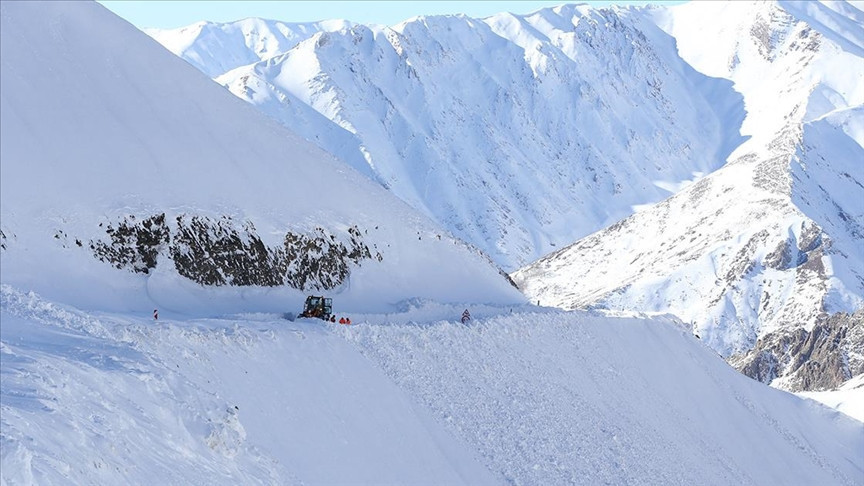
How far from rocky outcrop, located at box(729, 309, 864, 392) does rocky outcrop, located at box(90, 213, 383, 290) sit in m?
124

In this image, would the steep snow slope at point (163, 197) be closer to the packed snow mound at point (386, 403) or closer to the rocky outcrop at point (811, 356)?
the packed snow mound at point (386, 403)

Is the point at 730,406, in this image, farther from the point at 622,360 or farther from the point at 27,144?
Answer: the point at 27,144

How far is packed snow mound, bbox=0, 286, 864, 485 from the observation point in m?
23.6

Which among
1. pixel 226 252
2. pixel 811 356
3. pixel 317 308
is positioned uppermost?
pixel 317 308

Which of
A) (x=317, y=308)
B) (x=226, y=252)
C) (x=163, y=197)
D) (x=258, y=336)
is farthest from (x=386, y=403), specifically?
(x=163, y=197)

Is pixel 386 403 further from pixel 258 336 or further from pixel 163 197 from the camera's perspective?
pixel 163 197

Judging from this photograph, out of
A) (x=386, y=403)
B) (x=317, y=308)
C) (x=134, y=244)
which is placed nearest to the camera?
(x=386, y=403)

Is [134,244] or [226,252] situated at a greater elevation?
[226,252]

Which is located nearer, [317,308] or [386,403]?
[386,403]

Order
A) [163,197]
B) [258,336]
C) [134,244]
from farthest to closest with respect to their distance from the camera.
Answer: [163,197] < [134,244] < [258,336]

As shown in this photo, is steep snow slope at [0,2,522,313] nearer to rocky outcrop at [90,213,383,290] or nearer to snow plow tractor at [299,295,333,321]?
rocky outcrop at [90,213,383,290]

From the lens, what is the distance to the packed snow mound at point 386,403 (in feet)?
77.3

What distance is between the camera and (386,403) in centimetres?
3703

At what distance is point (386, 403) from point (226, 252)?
1242cm
